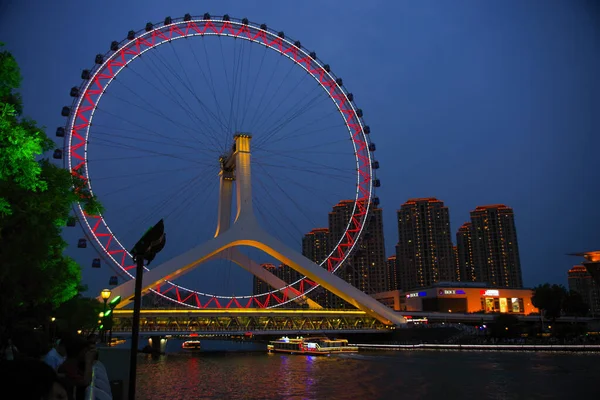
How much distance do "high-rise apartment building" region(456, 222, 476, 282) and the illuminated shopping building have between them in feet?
140

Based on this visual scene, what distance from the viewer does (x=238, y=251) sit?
4584cm

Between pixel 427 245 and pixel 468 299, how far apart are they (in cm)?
4047

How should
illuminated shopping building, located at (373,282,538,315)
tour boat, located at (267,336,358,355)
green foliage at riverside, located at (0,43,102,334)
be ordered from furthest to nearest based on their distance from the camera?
illuminated shopping building, located at (373,282,538,315) → tour boat, located at (267,336,358,355) → green foliage at riverside, located at (0,43,102,334)

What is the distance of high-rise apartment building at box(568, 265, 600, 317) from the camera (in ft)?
412

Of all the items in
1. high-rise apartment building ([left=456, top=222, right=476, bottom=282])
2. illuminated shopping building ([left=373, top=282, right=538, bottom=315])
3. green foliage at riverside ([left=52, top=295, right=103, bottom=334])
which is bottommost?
green foliage at riverside ([left=52, top=295, right=103, bottom=334])

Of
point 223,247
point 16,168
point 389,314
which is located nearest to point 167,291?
point 223,247

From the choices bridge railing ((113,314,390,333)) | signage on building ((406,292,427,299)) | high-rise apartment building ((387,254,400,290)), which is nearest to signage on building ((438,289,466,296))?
signage on building ((406,292,427,299))

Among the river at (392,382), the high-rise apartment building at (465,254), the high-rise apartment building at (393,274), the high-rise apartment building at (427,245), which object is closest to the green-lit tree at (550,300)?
the river at (392,382)

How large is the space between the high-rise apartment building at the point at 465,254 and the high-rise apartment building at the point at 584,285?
88.0 feet

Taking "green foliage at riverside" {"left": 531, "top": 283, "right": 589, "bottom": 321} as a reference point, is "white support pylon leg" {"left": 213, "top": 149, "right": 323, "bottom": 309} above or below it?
above

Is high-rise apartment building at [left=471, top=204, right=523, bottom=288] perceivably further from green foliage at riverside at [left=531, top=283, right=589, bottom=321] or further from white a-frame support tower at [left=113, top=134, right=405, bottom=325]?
white a-frame support tower at [left=113, top=134, right=405, bottom=325]

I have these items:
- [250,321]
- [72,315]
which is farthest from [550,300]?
[72,315]

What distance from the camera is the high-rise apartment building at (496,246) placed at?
10888 centimetres

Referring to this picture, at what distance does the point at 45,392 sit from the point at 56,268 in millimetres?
9979
